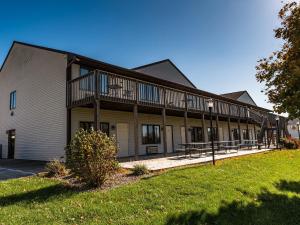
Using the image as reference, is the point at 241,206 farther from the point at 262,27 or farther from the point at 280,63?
the point at 262,27

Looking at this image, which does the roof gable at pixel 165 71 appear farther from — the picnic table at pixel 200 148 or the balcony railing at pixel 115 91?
the picnic table at pixel 200 148

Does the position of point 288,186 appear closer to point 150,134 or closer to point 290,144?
point 150,134

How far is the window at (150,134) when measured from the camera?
697 inches

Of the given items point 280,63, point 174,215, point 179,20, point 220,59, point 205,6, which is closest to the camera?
point 174,215

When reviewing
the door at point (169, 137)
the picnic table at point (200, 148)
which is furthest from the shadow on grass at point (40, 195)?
the door at point (169, 137)

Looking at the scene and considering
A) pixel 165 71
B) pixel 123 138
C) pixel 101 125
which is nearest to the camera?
pixel 101 125

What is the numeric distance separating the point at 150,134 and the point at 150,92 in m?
4.26

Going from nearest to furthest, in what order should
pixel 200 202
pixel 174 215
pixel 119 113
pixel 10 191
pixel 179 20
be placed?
pixel 174 215
pixel 200 202
pixel 10 191
pixel 179 20
pixel 119 113

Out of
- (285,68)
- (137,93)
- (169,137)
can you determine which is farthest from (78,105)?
(169,137)

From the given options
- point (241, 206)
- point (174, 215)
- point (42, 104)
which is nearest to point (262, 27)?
point (241, 206)

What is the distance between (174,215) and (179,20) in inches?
Answer: 409

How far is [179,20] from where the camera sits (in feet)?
41.8

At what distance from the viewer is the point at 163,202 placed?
5.87 m

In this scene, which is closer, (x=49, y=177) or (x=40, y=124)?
(x=49, y=177)
